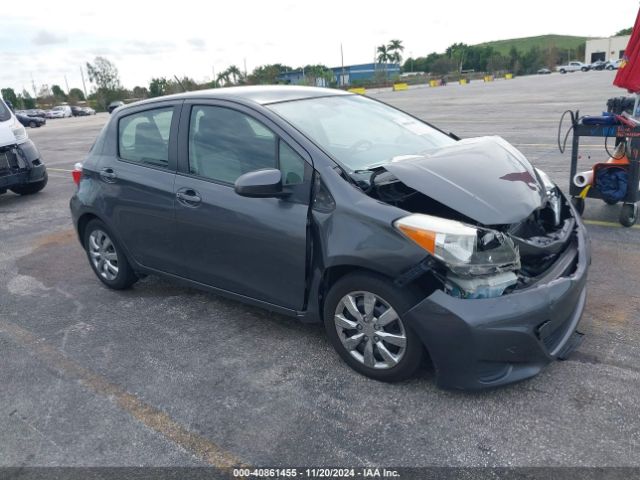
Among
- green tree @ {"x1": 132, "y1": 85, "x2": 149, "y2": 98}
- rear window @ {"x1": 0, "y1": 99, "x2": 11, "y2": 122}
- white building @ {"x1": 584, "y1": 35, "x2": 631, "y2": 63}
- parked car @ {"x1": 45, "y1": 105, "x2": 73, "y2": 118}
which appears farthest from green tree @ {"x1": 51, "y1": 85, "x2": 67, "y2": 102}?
white building @ {"x1": 584, "y1": 35, "x2": 631, "y2": 63}

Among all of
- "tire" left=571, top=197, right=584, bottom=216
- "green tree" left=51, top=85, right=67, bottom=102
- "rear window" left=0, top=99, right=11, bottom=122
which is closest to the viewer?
"tire" left=571, top=197, right=584, bottom=216

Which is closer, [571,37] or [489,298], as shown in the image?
[489,298]

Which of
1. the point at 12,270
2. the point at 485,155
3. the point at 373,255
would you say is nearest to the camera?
the point at 373,255

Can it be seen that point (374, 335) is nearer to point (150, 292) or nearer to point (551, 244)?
point (551, 244)

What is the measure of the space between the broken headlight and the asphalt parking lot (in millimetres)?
731

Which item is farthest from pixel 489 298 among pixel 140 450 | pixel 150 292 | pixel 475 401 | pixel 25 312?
pixel 25 312

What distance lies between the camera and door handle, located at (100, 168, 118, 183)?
176 inches

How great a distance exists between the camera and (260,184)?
10.5 ft

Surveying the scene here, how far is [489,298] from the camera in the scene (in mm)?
2750

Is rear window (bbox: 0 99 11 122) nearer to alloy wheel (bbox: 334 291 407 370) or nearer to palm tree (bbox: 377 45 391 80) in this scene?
alloy wheel (bbox: 334 291 407 370)

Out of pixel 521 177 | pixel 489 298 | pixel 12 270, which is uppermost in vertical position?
pixel 521 177

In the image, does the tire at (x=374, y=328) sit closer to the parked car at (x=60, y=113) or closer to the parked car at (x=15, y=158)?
the parked car at (x=15, y=158)

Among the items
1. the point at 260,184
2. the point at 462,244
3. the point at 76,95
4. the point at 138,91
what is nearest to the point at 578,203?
the point at 462,244

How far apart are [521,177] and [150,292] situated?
321 centimetres
